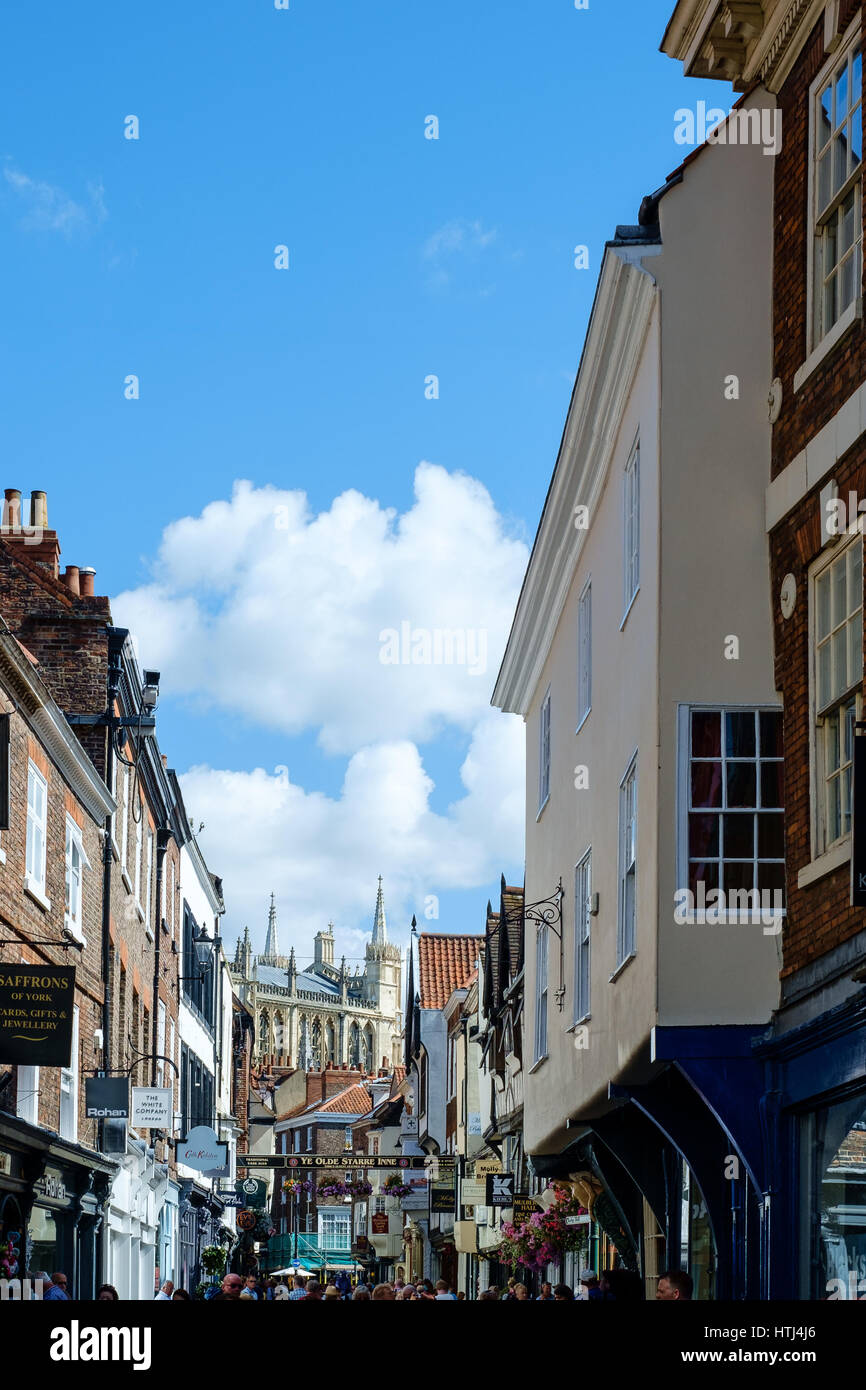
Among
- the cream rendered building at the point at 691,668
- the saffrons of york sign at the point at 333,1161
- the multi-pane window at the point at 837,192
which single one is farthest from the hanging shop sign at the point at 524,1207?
the multi-pane window at the point at 837,192

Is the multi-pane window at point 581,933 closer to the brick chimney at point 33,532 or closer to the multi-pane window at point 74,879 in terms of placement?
the multi-pane window at point 74,879

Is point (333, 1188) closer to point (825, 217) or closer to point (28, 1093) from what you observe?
point (28, 1093)

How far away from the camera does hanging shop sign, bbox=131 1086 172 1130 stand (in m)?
26.9

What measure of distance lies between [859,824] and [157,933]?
27.2 meters

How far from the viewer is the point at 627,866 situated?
1468 centimetres

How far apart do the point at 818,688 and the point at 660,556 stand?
1695mm

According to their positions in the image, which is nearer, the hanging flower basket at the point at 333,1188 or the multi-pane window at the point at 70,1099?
the multi-pane window at the point at 70,1099

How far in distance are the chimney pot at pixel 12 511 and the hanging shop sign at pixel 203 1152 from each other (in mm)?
12363

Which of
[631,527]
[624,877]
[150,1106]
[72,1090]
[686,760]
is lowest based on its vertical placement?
[150,1106]

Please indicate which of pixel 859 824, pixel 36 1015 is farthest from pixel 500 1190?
pixel 859 824

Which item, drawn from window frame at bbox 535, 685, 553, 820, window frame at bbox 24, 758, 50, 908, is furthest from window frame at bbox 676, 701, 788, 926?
window frame at bbox 24, 758, 50, 908

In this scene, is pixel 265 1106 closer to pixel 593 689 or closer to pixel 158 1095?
pixel 158 1095

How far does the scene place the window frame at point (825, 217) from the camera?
11320 mm
